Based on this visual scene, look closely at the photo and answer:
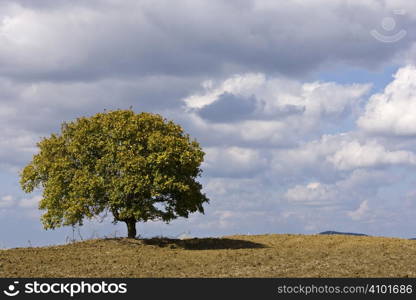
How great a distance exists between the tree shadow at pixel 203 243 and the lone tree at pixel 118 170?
2190 millimetres

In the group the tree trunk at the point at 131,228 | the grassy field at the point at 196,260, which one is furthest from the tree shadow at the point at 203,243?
the tree trunk at the point at 131,228

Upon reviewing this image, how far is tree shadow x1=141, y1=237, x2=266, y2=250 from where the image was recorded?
42750 millimetres

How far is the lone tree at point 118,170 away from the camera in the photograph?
39500mm

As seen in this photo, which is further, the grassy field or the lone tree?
the lone tree

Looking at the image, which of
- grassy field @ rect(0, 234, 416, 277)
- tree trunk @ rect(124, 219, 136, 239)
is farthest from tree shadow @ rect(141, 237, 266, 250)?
tree trunk @ rect(124, 219, 136, 239)

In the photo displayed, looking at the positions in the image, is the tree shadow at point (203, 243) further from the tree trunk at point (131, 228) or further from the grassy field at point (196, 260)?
the tree trunk at point (131, 228)

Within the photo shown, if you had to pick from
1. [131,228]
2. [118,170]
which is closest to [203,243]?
[131,228]

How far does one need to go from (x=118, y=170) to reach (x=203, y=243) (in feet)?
31.4

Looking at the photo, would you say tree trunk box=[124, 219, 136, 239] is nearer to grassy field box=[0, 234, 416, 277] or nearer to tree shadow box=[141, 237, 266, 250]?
tree shadow box=[141, 237, 266, 250]

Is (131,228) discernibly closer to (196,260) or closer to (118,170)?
(118,170)

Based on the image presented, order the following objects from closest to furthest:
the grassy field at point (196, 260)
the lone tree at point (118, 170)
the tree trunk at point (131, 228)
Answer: the grassy field at point (196, 260)
the lone tree at point (118, 170)
the tree trunk at point (131, 228)

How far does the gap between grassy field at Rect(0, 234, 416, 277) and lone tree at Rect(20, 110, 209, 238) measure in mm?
2596

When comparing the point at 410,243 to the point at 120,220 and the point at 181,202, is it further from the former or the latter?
the point at 120,220

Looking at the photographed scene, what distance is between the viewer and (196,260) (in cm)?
3319
